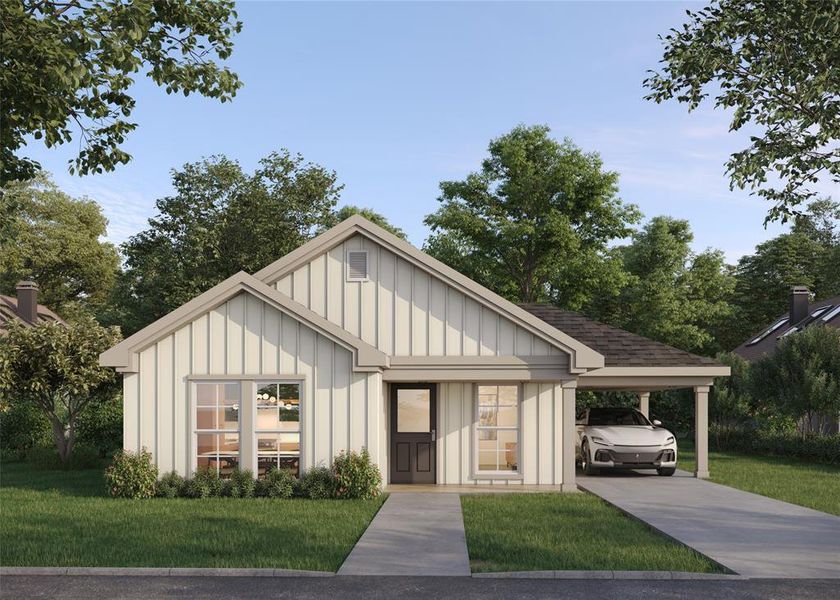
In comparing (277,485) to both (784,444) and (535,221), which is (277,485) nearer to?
(784,444)

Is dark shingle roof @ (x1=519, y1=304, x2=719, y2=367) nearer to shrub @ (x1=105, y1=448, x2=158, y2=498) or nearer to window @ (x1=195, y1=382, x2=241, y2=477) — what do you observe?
window @ (x1=195, y1=382, x2=241, y2=477)

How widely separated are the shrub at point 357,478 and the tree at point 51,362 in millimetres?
9041

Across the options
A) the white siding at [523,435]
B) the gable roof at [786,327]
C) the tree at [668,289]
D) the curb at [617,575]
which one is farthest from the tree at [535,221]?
the curb at [617,575]

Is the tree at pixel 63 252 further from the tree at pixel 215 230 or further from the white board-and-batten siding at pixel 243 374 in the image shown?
the white board-and-batten siding at pixel 243 374

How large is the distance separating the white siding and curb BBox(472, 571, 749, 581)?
9220 millimetres

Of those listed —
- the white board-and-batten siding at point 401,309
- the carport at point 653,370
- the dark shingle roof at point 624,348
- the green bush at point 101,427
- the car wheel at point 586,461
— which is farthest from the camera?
the green bush at point 101,427

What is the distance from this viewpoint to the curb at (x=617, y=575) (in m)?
8.97

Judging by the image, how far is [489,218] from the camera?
41.7 m

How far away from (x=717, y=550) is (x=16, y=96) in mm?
10661

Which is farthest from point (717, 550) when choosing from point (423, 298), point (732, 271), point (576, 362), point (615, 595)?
point (732, 271)

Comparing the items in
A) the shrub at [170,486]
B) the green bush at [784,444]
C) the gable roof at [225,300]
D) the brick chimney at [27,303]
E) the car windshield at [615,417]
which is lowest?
the green bush at [784,444]

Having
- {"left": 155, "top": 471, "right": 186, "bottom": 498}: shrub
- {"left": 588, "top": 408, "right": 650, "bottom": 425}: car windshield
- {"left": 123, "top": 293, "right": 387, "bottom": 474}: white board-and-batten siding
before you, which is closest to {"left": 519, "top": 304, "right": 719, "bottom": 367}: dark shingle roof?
{"left": 588, "top": 408, "right": 650, "bottom": 425}: car windshield

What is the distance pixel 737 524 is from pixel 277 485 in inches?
312

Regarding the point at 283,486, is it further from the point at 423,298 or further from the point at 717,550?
the point at 717,550
